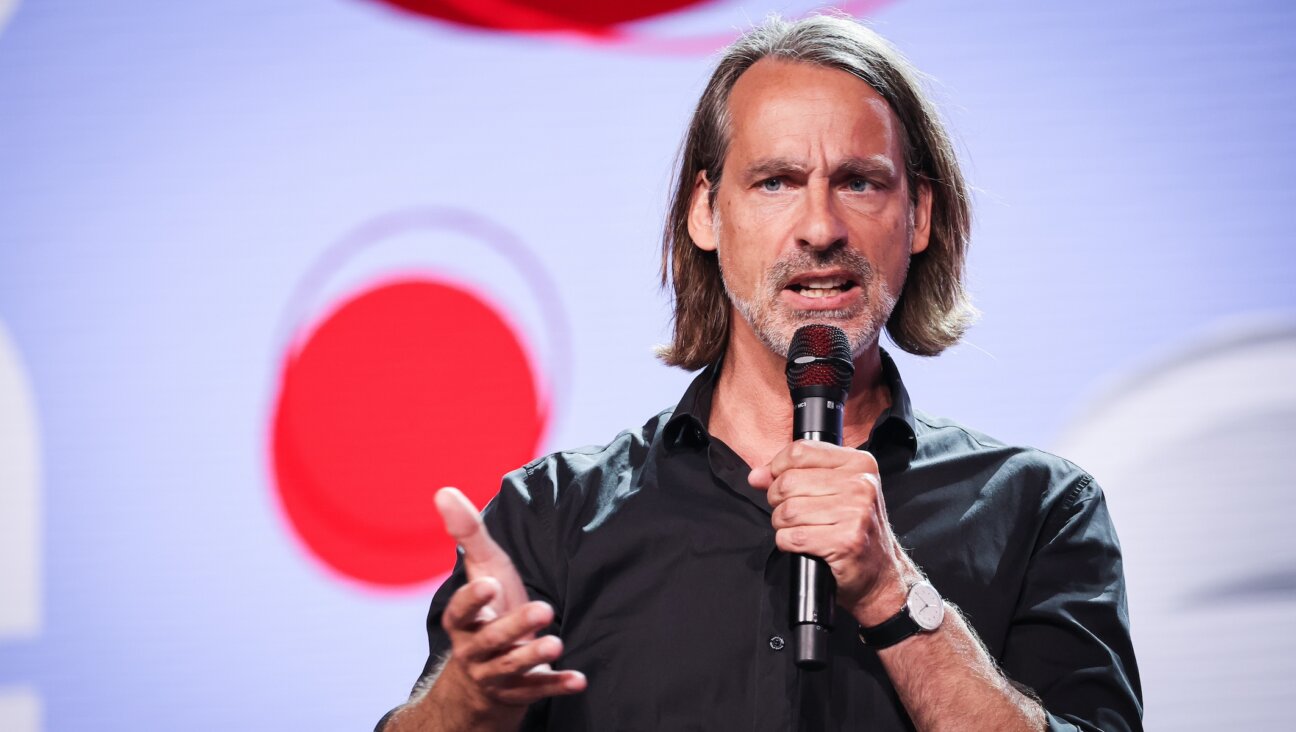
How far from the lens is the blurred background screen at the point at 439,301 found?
2375 millimetres

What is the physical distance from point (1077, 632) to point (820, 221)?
2.21ft

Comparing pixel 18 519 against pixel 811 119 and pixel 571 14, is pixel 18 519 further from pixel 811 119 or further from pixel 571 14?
pixel 811 119

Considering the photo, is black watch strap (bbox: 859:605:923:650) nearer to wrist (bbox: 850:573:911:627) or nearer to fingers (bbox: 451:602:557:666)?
wrist (bbox: 850:573:911:627)

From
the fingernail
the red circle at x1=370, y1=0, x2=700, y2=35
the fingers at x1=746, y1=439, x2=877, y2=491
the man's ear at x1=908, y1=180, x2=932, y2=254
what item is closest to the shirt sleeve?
the fingers at x1=746, y1=439, x2=877, y2=491

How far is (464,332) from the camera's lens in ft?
8.17

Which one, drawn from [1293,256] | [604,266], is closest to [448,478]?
[604,266]

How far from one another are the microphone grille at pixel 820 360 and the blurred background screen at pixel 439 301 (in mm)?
875

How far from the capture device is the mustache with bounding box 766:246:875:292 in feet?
5.81

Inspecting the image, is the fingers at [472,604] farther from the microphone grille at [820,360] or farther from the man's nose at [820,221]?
the man's nose at [820,221]

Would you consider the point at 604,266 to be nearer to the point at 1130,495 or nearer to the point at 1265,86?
the point at 1130,495

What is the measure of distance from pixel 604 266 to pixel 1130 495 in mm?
1153

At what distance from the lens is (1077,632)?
5.20 feet

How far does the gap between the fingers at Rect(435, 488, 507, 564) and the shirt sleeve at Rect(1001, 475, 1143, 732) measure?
0.73 metres

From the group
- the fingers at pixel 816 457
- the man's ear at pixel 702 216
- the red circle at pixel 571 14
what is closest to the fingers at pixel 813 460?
the fingers at pixel 816 457
